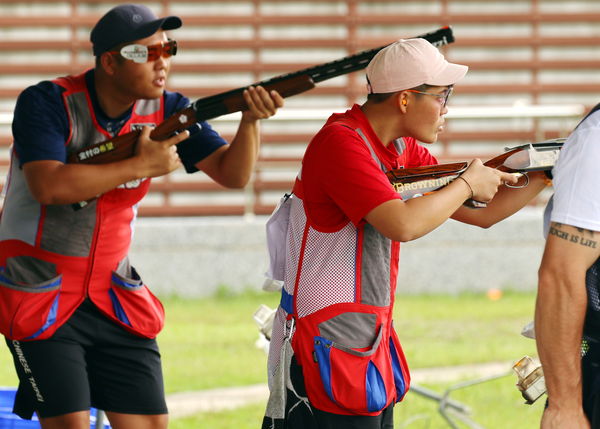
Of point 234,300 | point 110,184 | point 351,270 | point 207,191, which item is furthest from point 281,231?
point 207,191

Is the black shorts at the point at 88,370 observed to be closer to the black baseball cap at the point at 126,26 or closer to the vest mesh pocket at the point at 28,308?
Result: the vest mesh pocket at the point at 28,308

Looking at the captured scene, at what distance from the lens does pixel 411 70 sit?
320cm

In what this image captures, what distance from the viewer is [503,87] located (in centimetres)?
1149

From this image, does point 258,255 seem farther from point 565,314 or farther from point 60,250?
point 565,314

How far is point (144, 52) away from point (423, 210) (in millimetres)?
1213

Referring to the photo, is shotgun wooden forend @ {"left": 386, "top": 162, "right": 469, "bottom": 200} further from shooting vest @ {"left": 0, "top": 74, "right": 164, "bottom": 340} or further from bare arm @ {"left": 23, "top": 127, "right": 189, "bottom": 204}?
shooting vest @ {"left": 0, "top": 74, "right": 164, "bottom": 340}

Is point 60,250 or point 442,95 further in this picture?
point 60,250

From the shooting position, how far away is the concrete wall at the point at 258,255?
9.20 metres

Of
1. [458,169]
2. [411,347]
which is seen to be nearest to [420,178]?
[458,169]

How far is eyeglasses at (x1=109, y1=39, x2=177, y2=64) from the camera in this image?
12.0 feet

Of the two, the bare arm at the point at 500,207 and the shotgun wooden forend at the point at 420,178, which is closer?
the shotgun wooden forend at the point at 420,178

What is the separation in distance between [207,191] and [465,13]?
3.25m

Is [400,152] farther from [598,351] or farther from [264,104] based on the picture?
[598,351]

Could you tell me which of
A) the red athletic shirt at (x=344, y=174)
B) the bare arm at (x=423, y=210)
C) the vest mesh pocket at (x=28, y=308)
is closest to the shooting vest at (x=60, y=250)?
the vest mesh pocket at (x=28, y=308)
